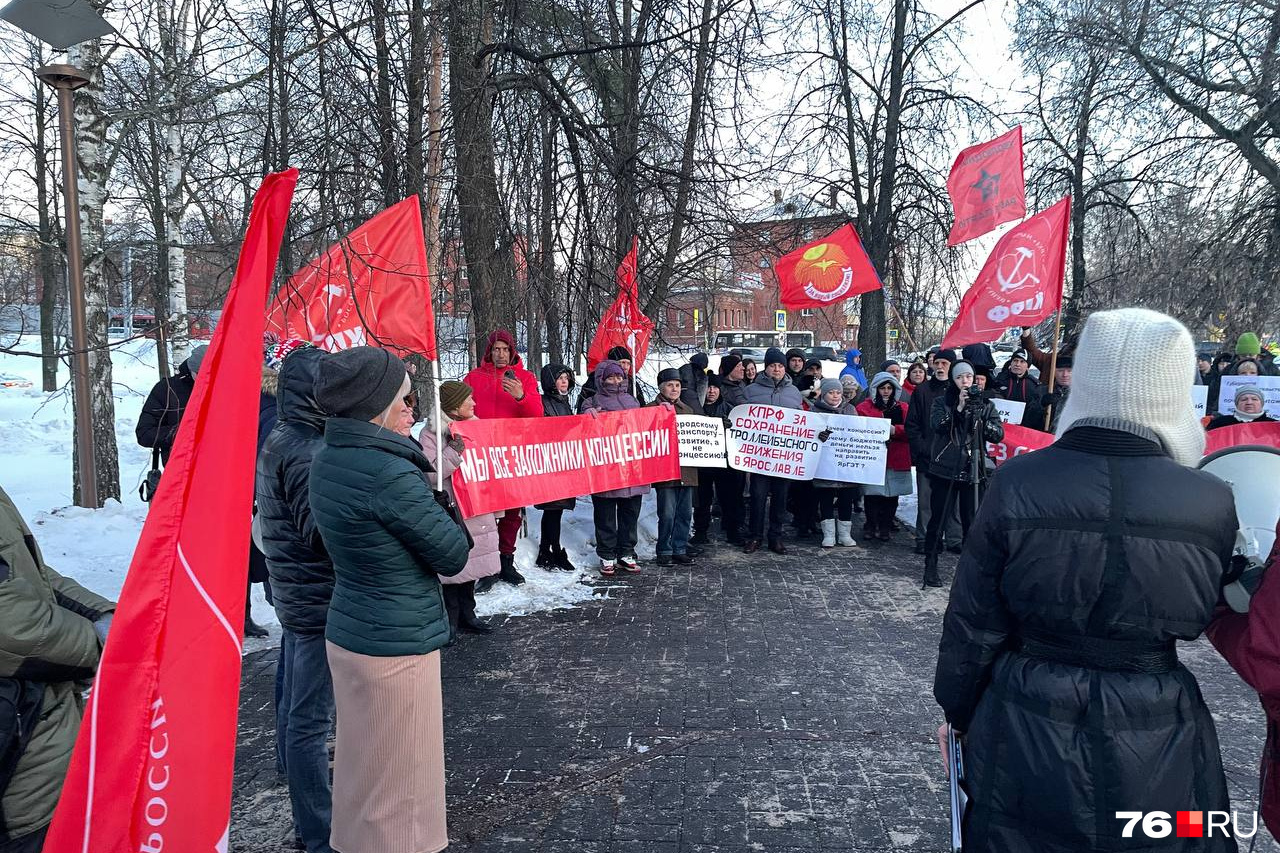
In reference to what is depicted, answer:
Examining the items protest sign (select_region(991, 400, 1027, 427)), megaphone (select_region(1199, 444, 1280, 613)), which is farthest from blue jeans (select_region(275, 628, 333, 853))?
protest sign (select_region(991, 400, 1027, 427))

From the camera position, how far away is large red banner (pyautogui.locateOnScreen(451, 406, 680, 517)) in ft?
22.8

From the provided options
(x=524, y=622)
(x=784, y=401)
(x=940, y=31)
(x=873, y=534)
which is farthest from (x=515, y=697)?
(x=940, y=31)

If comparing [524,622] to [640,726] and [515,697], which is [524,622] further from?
→ [640,726]

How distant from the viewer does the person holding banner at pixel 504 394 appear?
25.3 feet

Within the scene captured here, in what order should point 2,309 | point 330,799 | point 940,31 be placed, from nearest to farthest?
point 330,799 → point 2,309 → point 940,31

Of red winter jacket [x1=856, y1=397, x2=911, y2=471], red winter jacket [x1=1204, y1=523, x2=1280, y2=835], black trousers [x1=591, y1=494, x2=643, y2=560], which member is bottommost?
black trousers [x1=591, y1=494, x2=643, y2=560]

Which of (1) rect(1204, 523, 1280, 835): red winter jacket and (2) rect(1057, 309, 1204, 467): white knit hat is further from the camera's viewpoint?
(2) rect(1057, 309, 1204, 467): white knit hat

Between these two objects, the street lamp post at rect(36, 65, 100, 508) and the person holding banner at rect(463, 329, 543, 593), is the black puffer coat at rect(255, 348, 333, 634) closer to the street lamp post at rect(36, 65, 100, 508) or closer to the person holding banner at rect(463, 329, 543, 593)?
the street lamp post at rect(36, 65, 100, 508)

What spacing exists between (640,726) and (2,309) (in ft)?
16.5

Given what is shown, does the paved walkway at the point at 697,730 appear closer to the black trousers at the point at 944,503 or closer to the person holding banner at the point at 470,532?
the person holding banner at the point at 470,532

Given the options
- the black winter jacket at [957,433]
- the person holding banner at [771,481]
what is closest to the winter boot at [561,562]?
the person holding banner at [771,481]

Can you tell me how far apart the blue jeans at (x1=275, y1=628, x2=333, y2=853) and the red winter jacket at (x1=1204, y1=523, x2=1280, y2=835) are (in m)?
2.87

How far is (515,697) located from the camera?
5070 mm

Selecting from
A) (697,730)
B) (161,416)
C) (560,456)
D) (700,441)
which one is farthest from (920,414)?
(161,416)
